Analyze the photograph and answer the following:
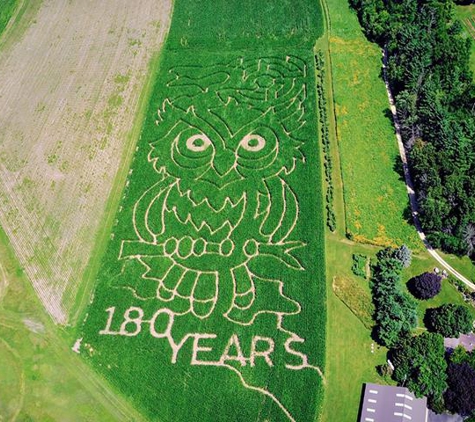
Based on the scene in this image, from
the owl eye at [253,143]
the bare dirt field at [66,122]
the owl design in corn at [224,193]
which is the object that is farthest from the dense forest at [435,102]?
the bare dirt field at [66,122]

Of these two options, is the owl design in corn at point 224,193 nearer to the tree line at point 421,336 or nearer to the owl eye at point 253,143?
the owl eye at point 253,143

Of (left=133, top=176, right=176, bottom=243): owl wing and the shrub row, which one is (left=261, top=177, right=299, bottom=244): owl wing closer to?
the shrub row

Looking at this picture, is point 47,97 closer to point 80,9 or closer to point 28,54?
point 28,54

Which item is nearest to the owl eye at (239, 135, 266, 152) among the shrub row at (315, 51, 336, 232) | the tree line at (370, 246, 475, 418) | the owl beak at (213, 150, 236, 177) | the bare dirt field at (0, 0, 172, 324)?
the owl beak at (213, 150, 236, 177)

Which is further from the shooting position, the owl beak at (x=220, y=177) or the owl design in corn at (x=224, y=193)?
the owl beak at (x=220, y=177)

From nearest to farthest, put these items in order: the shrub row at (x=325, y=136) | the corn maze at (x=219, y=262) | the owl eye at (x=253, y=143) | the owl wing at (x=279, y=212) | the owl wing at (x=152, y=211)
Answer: the corn maze at (x=219, y=262)
the owl wing at (x=279, y=212)
the owl wing at (x=152, y=211)
the shrub row at (x=325, y=136)
the owl eye at (x=253, y=143)

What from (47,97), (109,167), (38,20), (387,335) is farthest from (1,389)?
(38,20)
